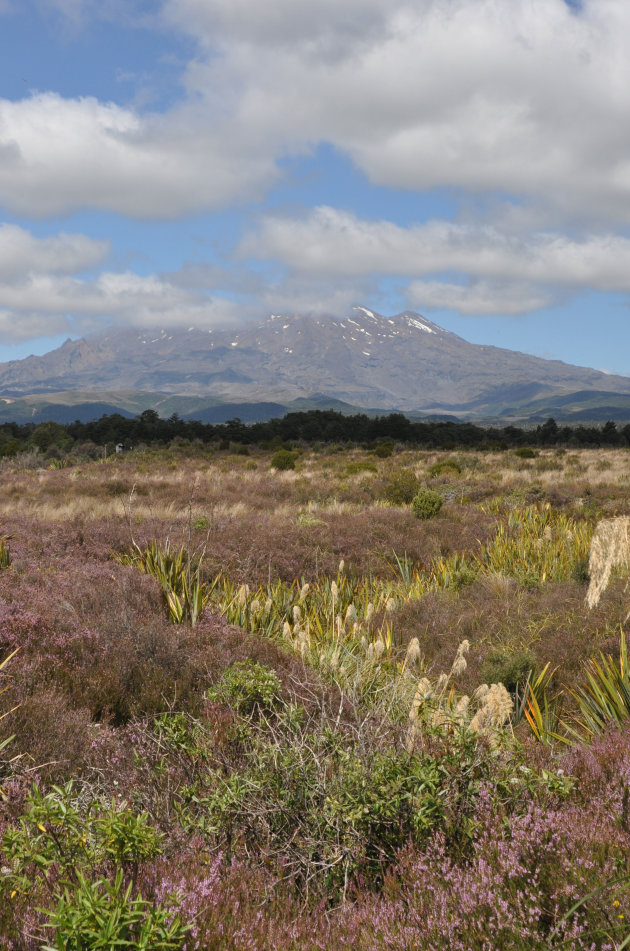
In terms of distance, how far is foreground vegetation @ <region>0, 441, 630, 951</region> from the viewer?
1897mm

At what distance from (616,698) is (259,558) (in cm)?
661

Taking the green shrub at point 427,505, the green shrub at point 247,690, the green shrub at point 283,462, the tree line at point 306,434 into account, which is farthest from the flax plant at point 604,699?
the tree line at point 306,434

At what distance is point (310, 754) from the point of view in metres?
3.04

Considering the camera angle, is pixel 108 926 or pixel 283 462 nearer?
pixel 108 926

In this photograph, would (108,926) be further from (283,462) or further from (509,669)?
(283,462)

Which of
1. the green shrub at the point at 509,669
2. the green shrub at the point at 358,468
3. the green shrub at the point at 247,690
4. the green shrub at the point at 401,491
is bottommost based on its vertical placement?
the green shrub at the point at 509,669

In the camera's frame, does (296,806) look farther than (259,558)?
No

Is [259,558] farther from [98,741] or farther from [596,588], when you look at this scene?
[98,741]

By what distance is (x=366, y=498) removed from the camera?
1766 centimetres

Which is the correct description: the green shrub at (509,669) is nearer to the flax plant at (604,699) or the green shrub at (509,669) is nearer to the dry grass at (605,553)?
the flax plant at (604,699)

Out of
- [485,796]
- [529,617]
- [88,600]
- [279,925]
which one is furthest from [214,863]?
[529,617]

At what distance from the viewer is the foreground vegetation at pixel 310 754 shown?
6.23ft

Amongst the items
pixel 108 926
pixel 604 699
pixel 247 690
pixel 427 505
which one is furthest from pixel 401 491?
pixel 108 926

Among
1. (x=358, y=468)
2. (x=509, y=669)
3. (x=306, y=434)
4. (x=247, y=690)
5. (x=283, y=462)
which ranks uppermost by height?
(x=306, y=434)
